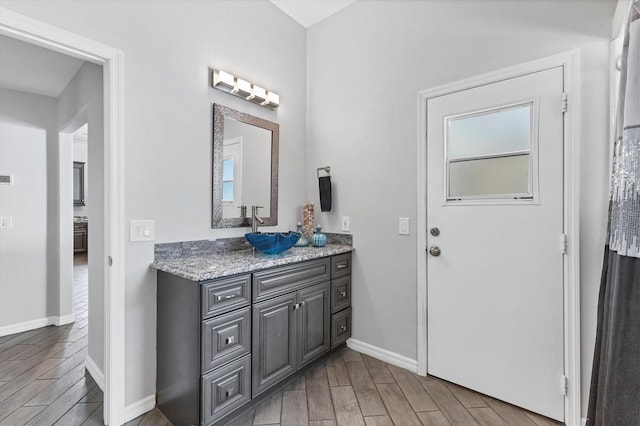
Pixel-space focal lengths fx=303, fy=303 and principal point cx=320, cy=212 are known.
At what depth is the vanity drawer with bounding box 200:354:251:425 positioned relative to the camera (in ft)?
5.11

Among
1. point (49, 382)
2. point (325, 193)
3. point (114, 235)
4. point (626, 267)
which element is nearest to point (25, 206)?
point (49, 382)

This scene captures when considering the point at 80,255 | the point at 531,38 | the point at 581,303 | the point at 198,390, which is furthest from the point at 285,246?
the point at 80,255

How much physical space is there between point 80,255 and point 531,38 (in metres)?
9.08

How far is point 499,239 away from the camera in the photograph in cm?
193

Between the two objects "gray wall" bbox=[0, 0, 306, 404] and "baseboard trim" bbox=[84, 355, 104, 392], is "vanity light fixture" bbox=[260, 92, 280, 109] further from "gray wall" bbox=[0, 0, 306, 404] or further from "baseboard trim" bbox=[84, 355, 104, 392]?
"baseboard trim" bbox=[84, 355, 104, 392]

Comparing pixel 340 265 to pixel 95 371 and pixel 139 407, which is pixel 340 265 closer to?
pixel 139 407

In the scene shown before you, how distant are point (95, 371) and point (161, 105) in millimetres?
1951

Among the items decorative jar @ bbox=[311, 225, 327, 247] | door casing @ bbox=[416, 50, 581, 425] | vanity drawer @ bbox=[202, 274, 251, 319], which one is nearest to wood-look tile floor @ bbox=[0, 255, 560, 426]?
door casing @ bbox=[416, 50, 581, 425]

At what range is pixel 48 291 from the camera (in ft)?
10.7

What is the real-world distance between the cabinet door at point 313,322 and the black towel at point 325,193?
0.70 metres

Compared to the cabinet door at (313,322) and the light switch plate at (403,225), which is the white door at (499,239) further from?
the cabinet door at (313,322)

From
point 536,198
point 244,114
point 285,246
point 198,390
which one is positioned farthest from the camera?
A: point 244,114

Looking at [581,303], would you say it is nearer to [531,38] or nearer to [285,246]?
[531,38]

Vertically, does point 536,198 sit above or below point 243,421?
above
